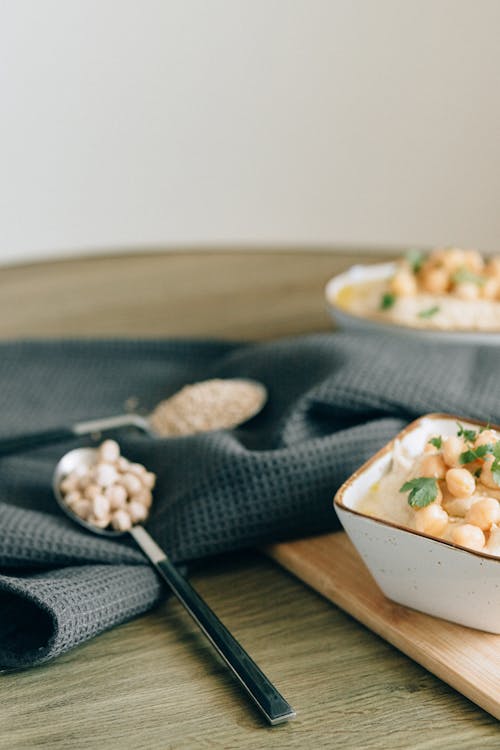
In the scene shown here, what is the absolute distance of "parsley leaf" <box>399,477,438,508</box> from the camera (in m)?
0.85

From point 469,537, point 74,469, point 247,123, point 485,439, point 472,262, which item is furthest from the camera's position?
point 247,123

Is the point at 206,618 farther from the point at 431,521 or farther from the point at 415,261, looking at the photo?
the point at 415,261

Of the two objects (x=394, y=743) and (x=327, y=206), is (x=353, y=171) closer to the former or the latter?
(x=327, y=206)

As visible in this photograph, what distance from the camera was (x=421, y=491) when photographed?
857mm

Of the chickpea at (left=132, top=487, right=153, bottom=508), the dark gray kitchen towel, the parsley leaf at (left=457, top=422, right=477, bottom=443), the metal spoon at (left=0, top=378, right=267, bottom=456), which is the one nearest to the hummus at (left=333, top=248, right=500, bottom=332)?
the dark gray kitchen towel

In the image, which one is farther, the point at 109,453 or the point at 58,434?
the point at 58,434

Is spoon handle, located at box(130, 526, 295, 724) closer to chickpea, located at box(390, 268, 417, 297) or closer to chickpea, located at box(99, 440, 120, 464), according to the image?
chickpea, located at box(99, 440, 120, 464)

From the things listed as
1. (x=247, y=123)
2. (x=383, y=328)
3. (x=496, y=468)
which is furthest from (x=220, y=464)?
(x=247, y=123)

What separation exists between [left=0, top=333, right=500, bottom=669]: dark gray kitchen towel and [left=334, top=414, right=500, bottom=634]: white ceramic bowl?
133mm

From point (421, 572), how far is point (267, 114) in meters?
2.88

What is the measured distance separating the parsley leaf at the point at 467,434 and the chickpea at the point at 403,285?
53 cm

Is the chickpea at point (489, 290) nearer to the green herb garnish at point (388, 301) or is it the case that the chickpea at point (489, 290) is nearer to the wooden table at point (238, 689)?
the green herb garnish at point (388, 301)

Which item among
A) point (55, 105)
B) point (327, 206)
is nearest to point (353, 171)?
point (327, 206)

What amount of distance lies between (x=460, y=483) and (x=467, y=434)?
11 cm
